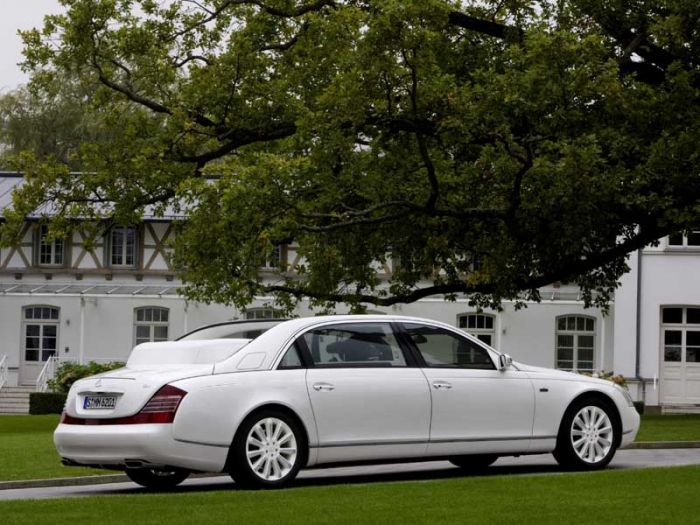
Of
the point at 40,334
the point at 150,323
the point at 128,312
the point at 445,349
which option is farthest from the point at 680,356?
the point at 445,349

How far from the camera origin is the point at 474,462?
1547 centimetres

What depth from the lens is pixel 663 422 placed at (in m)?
28.2

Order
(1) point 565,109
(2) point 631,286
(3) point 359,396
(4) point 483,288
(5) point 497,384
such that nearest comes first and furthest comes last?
(3) point 359,396, (5) point 497,384, (1) point 565,109, (4) point 483,288, (2) point 631,286

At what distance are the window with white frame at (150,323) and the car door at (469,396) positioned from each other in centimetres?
3539

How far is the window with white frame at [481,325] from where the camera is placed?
47.5 meters

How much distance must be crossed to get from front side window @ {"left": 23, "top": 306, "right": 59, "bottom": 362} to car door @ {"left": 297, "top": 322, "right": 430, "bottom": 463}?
3691 cm

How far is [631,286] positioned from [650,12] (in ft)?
61.9

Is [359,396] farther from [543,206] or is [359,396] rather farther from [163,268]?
[163,268]

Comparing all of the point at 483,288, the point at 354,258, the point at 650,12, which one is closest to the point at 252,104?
the point at 354,258

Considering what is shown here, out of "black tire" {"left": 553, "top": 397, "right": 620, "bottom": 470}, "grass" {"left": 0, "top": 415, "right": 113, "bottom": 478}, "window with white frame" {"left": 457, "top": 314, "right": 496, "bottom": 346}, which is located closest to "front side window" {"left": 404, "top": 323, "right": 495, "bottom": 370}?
"black tire" {"left": 553, "top": 397, "right": 620, "bottom": 470}

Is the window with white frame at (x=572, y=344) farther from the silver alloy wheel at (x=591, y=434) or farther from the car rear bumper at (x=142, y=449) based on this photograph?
the car rear bumper at (x=142, y=449)

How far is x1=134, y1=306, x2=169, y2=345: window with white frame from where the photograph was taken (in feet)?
162

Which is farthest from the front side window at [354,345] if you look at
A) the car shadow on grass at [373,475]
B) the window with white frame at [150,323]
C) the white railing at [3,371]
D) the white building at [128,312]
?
the white railing at [3,371]

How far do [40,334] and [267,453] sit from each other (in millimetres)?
37952
